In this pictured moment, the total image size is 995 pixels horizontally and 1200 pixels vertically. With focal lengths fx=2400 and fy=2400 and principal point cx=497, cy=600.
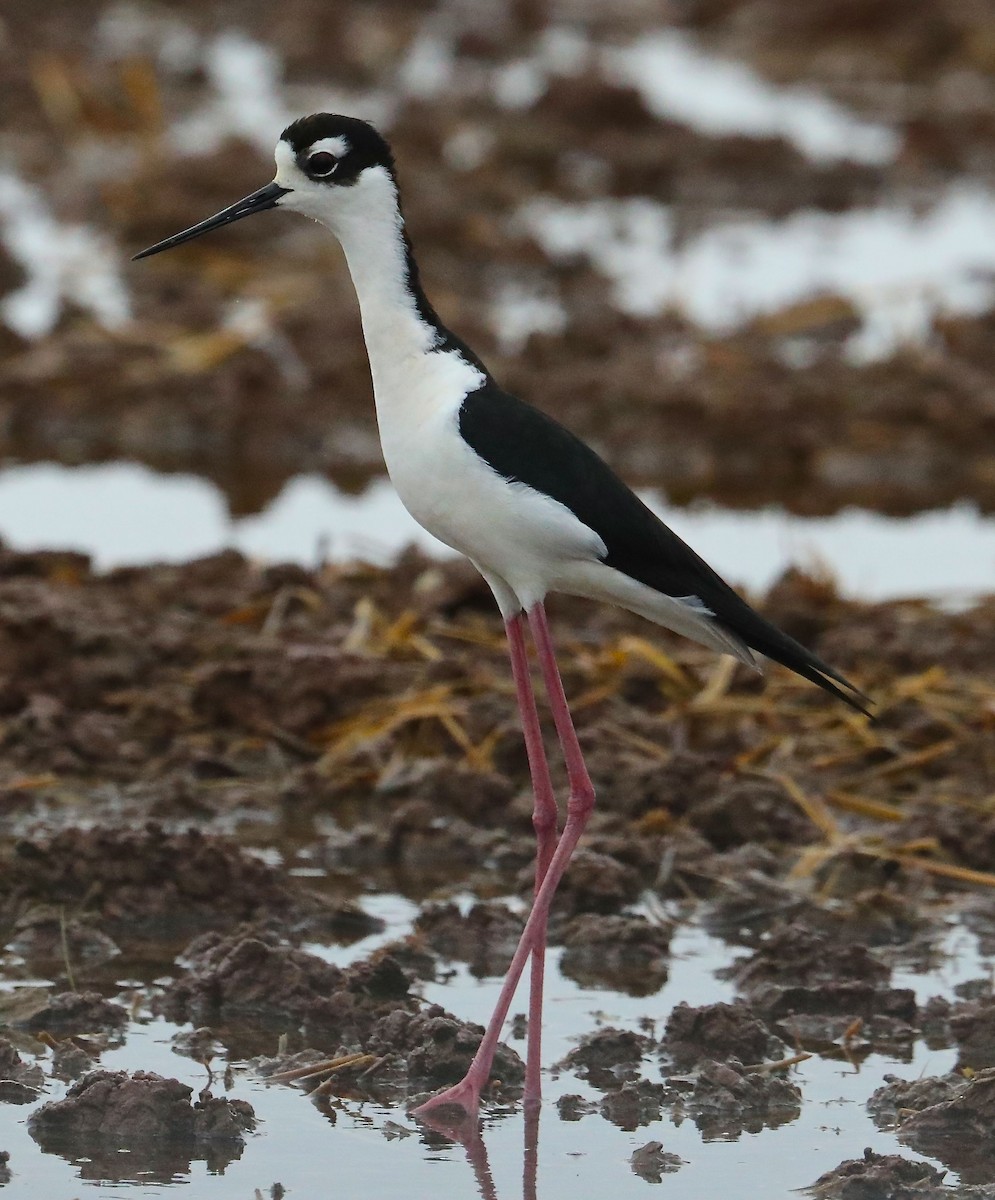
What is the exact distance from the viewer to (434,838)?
243 inches

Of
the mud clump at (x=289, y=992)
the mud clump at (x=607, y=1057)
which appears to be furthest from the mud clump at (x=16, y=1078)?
the mud clump at (x=607, y=1057)

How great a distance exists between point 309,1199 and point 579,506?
1.49 m

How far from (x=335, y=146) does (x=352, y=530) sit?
4.26 m

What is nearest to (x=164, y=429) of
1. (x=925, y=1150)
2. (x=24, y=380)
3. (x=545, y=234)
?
(x=24, y=380)

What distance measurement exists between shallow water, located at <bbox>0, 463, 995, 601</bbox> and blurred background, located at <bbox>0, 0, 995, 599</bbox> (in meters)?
0.02

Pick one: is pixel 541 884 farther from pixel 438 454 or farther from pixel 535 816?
pixel 438 454

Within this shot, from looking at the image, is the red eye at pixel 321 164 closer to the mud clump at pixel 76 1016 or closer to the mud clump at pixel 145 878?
the mud clump at pixel 145 878

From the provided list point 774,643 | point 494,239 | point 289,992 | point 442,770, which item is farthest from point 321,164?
point 494,239

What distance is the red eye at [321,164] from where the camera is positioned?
488 cm

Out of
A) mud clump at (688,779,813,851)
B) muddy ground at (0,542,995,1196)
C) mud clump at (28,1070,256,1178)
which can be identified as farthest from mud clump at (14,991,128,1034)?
mud clump at (688,779,813,851)

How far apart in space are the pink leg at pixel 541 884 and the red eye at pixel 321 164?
99cm

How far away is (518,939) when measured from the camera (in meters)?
5.55

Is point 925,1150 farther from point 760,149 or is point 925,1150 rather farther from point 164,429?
point 760,149

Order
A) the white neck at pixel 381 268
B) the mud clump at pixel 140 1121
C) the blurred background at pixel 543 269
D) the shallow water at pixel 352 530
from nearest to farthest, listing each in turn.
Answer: the mud clump at pixel 140 1121 < the white neck at pixel 381 268 < the shallow water at pixel 352 530 < the blurred background at pixel 543 269
